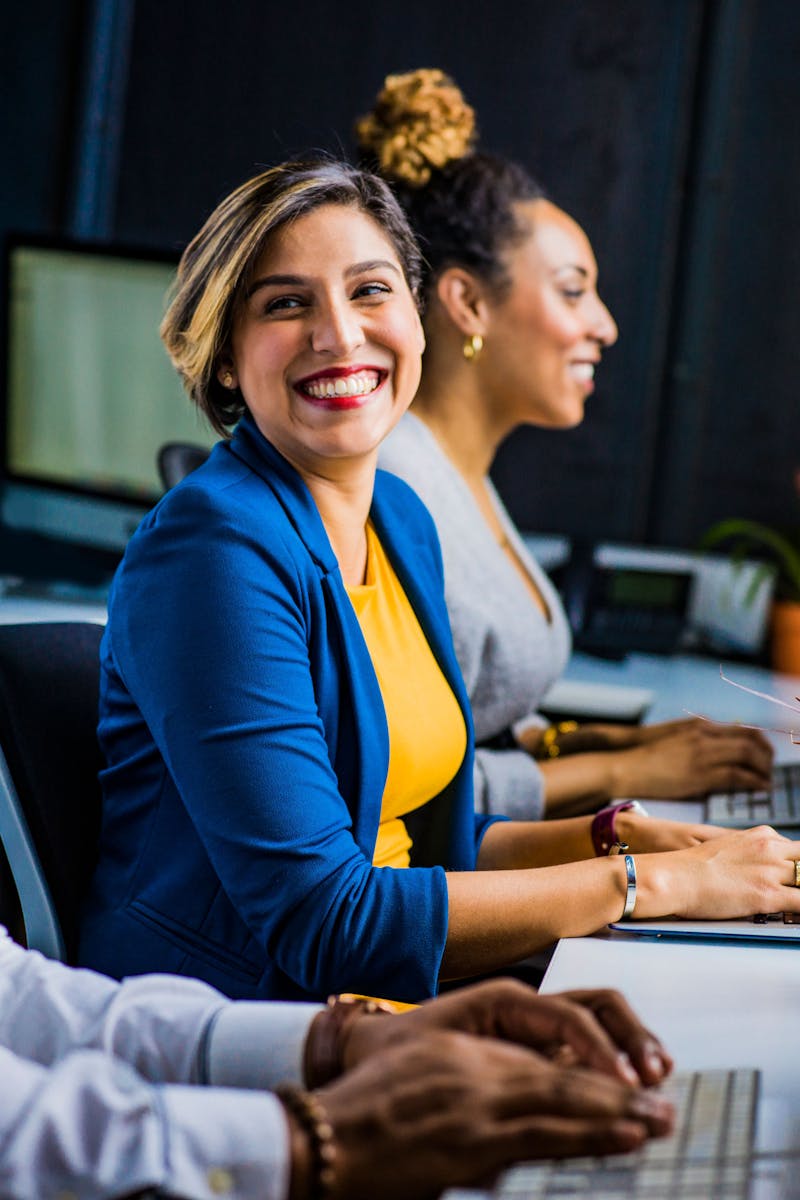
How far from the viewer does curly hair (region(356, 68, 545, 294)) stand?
2.07 meters

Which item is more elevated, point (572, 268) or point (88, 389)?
point (572, 268)

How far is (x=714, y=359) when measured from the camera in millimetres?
3109

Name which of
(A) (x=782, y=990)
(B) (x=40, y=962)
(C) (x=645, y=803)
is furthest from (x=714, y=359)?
(B) (x=40, y=962)

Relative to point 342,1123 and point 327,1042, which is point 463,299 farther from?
point 342,1123

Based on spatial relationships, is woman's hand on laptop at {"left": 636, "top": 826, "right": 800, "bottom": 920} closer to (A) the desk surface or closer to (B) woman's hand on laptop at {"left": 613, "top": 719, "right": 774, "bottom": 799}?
(B) woman's hand on laptop at {"left": 613, "top": 719, "right": 774, "bottom": 799}

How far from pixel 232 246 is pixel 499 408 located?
0.81 metres

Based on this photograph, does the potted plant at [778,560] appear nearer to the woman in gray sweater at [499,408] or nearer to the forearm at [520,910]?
the woman in gray sweater at [499,408]

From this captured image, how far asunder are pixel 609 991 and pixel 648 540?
91.2 inches

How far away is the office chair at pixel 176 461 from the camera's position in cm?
236

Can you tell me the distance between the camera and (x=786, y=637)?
9.21 ft

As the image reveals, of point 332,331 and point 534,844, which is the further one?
point 534,844

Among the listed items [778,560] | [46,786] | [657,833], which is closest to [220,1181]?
[46,786]

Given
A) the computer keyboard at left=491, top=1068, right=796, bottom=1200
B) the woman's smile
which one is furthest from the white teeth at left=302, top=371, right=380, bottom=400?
the computer keyboard at left=491, top=1068, right=796, bottom=1200

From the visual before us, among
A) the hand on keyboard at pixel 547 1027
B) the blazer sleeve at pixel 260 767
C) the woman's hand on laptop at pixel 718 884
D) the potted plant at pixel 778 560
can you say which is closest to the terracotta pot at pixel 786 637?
the potted plant at pixel 778 560
